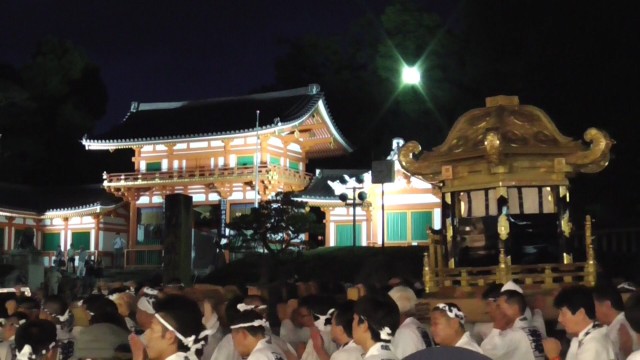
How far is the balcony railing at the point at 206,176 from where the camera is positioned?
3164 centimetres

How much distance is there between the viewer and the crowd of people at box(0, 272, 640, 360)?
415 centimetres

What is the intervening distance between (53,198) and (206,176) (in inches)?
342

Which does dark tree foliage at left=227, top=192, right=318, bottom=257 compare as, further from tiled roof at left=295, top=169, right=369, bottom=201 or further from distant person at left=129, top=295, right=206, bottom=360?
distant person at left=129, top=295, right=206, bottom=360

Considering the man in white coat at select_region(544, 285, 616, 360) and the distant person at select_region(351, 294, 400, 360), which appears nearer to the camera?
the distant person at select_region(351, 294, 400, 360)

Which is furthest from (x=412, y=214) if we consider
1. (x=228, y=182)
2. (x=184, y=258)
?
(x=184, y=258)

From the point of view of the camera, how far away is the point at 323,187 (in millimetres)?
31109

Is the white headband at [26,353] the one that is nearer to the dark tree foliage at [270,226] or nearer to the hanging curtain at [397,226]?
the dark tree foliage at [270,226]

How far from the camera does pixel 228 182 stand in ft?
106

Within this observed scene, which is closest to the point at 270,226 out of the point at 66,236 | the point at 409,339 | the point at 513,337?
the point at 66,236

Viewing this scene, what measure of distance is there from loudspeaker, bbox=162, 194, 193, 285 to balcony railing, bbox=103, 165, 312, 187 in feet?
57.8

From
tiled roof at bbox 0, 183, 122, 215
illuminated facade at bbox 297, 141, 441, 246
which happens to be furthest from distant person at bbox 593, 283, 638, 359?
tiled roof at bbox 0, 183, 122, 215

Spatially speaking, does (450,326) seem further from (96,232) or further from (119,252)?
(96,232)

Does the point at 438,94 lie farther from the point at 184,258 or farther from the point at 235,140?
the point at 184,258

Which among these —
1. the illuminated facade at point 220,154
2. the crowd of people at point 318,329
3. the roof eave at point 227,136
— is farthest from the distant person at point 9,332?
the roof eave at point 227,136
